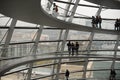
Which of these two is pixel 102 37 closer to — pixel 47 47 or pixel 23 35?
pixel 47 47

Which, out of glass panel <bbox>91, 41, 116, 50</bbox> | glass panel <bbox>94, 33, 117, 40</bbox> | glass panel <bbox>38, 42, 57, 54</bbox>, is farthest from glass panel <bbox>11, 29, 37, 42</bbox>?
glass panel <bbox>91, 41, 116, 50</bbox>

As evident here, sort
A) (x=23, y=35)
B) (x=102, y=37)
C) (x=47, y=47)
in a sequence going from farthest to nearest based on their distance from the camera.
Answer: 1. (x=102, y=37)
2. (x=47, y=47)
3. (x=23, y=35)

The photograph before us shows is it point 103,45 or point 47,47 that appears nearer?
point 47,47

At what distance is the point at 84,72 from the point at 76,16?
7.03 metres

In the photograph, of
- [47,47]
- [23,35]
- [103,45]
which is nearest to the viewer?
[23,35]

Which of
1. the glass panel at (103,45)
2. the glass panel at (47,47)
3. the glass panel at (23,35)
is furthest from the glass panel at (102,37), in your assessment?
the glass panel at (23,35)

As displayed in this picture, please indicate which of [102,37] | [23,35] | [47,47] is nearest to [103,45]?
[102,37]

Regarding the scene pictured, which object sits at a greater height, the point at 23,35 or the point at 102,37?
the point at 102,37

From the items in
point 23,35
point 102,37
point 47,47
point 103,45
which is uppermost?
point 102,37

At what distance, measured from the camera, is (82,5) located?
24.1 m

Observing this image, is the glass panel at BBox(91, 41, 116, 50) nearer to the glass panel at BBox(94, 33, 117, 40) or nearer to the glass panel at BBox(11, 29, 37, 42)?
the glass panel at BBox(94, 33, 117, 40)

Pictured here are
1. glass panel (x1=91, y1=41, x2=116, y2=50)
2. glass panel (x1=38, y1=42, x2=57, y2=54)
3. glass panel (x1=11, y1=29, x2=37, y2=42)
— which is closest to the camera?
glass panel (x1=11, y1=29, x2=37, y2=42)

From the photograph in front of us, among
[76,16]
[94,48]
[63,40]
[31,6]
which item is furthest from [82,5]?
[31,6]

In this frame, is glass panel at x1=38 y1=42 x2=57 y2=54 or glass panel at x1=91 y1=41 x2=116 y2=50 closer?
glass panel at x1=38 y1=42 x2=57 y2=54
